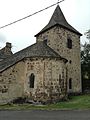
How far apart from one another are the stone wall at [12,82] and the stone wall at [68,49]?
718 cm

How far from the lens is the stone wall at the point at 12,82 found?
22.2 m

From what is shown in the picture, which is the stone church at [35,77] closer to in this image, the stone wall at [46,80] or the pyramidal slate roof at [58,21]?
the stone wall at [46,80]

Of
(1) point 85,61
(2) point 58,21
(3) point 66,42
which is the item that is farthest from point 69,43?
(1) point 85,61

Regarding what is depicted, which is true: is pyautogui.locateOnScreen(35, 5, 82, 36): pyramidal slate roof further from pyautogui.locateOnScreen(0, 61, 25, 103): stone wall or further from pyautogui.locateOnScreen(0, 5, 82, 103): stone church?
pyautogui.locateOnScreen(0, 61, 25, 103): stone wall

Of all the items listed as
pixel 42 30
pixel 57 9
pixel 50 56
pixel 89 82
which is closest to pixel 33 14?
pixel 50 56

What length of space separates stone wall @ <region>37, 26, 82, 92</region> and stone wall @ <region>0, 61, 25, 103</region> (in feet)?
23.6

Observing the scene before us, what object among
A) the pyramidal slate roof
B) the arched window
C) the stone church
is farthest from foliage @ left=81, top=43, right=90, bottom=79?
the arched window

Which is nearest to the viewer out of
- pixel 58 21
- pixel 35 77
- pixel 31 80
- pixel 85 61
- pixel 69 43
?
pixel 35 77

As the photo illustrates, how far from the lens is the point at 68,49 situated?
30.5 m

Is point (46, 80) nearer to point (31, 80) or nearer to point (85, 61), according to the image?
point (31, 80)

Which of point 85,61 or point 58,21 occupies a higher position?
point 58,21

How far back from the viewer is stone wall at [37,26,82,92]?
96.5ft

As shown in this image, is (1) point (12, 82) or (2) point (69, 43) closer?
(1) point (12, 82)

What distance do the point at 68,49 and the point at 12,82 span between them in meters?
10.8
